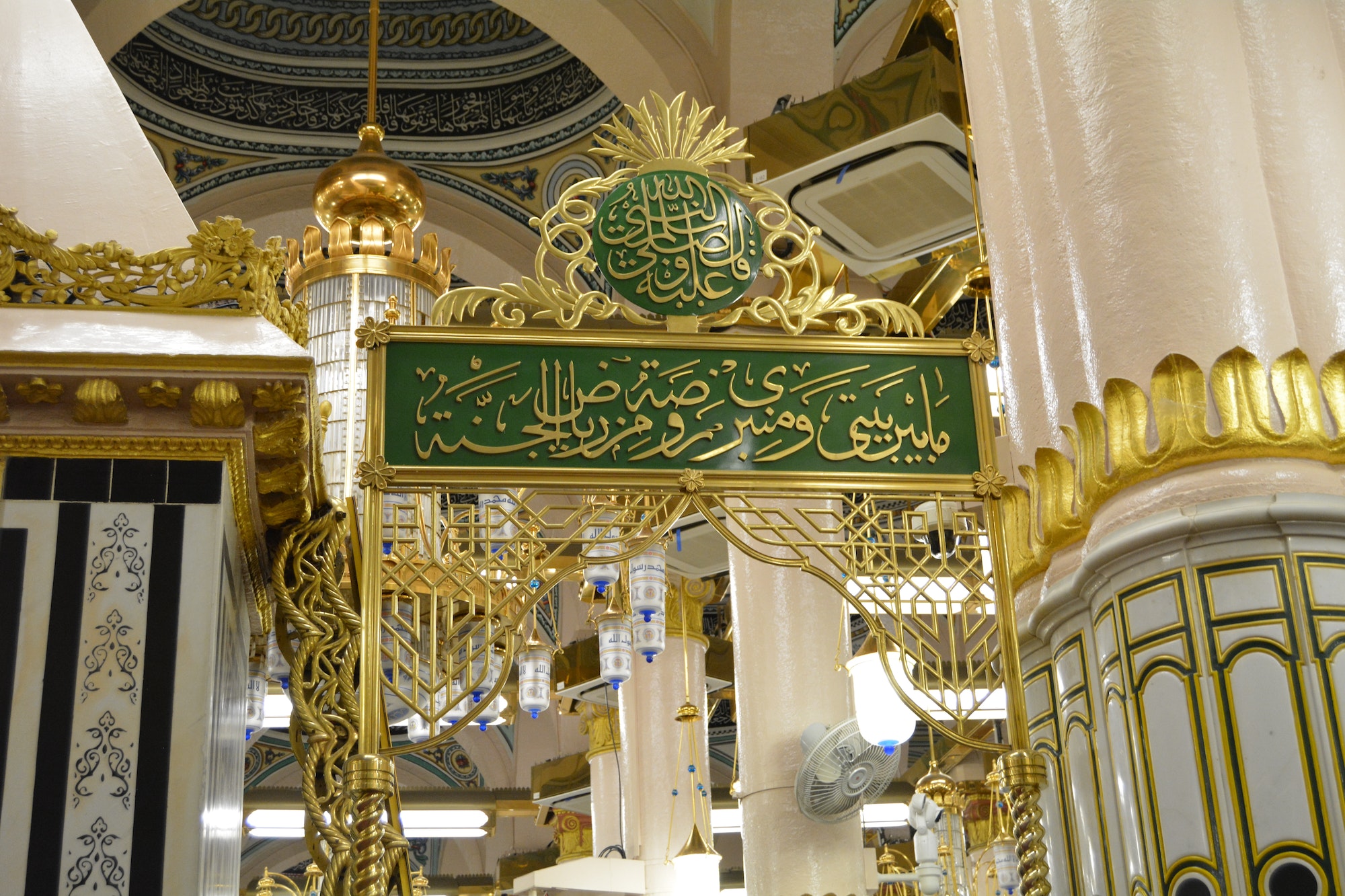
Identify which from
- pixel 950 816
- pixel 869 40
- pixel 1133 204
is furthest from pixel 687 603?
pixel 1133 204

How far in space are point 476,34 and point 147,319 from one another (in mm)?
7324

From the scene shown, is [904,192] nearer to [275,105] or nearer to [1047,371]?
[1047,371]

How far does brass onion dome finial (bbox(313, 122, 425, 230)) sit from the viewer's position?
520 cm

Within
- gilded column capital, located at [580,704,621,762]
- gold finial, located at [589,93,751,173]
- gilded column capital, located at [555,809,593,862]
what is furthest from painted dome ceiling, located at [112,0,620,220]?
gold finial, located at [589,93,751,173]

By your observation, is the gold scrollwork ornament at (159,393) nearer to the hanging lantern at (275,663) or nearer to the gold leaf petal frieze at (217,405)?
the gold leaf petal frieze at (217,405)

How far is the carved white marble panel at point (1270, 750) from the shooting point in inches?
79.8

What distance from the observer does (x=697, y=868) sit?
20.9 ft

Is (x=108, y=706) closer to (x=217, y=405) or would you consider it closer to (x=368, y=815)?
(x=217, y=405)

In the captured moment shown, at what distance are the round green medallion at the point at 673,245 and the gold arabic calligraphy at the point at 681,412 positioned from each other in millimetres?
145

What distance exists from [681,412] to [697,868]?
3957mm

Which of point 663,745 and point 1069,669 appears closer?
point 1069,669

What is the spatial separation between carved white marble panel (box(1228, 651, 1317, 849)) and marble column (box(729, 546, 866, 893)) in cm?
348

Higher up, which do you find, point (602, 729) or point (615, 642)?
point (602, 729)

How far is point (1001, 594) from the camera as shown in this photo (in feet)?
8.92
